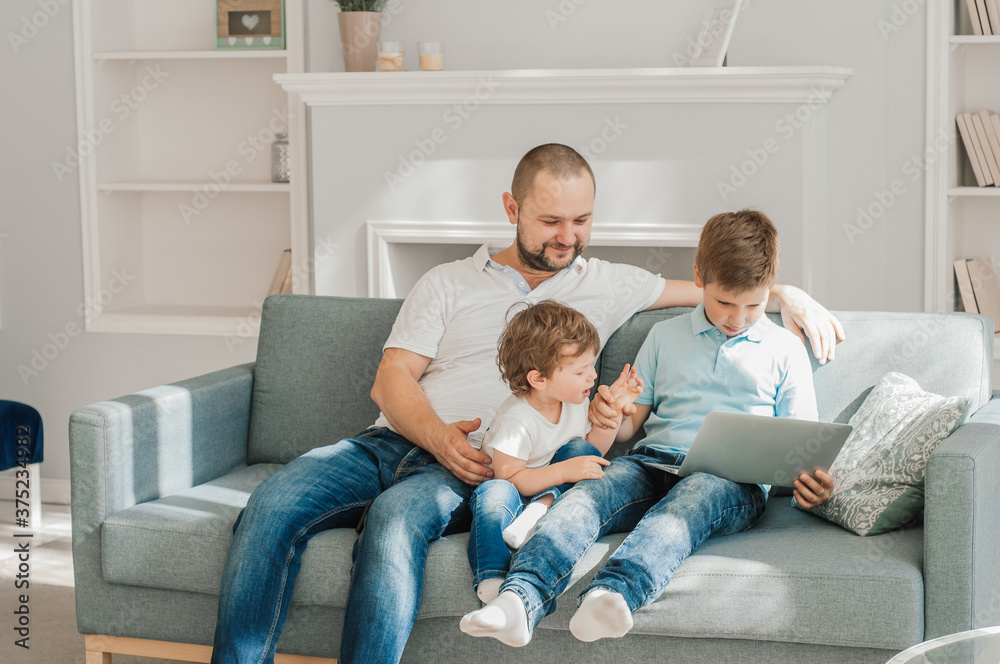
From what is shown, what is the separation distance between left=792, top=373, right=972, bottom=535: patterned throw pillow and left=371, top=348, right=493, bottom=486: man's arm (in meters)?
0.66

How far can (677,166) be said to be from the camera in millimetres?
3109

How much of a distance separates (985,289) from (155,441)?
245 centimetres

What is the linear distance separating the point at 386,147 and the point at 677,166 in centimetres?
91

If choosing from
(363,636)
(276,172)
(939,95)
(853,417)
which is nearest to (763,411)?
(853,417)

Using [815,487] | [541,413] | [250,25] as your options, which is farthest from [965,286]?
[250,25]

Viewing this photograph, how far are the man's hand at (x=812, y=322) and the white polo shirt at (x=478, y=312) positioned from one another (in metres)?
0.28

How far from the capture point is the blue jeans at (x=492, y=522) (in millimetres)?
1713

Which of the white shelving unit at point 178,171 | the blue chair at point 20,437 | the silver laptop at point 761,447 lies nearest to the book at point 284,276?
the white shelving unit at point 178,171

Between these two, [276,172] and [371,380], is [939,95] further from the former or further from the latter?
[276,172]

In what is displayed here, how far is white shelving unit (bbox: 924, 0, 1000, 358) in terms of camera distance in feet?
10.1

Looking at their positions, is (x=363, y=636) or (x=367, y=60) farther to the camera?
(x=367, y=60)

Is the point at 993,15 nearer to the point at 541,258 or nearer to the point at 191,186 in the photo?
the point at 541,258

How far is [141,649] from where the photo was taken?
80.2 inches

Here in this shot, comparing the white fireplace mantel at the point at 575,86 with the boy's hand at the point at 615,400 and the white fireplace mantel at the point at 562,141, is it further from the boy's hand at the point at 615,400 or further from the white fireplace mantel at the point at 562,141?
the boy's hand at the point at 615,400
